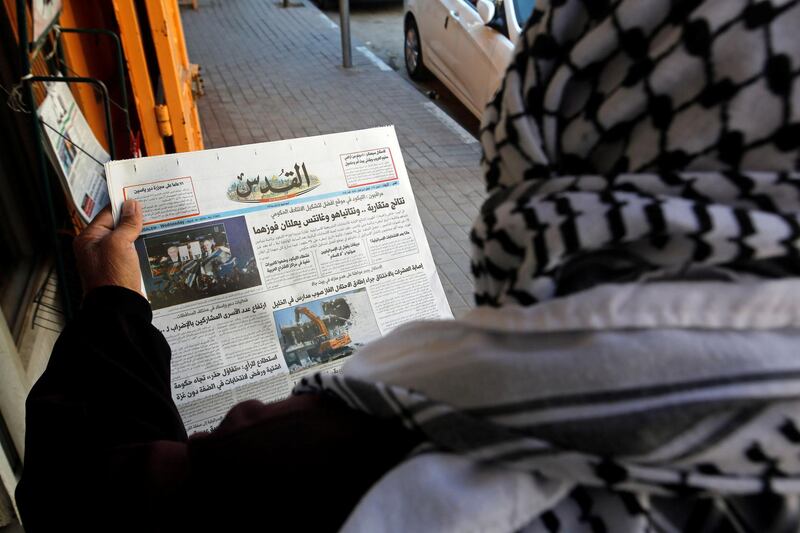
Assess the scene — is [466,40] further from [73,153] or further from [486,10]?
Answer: [73,153]

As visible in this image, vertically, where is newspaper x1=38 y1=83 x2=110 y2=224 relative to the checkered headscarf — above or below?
above

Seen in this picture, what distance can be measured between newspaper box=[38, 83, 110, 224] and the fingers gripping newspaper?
58mm

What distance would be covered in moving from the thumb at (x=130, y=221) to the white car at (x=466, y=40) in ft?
9.92

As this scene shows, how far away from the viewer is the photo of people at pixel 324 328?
1334 mm

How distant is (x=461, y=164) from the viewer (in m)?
4.49

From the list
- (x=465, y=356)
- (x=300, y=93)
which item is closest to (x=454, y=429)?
(x=465, y=356)

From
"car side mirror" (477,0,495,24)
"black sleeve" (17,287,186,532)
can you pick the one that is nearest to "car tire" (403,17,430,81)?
"car side mirror" (477,0,495,24)

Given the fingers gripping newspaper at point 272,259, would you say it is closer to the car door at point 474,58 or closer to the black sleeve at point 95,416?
the black sleeve at point 95,416

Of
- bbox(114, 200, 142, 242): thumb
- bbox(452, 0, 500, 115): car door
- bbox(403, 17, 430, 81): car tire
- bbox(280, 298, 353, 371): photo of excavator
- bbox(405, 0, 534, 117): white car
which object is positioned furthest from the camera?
bbox(403, 17, 430, 81): car tire

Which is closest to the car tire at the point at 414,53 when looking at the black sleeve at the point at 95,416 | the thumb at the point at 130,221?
the thumb at the point at 130,221

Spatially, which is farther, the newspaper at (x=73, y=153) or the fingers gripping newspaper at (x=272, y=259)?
the fingers gripping newspaper at (x=272, y=259)

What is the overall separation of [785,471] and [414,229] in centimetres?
114

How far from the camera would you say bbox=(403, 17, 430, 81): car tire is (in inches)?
242

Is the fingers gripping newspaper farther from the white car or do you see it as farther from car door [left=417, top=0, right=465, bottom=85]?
car door [left=417, top=0, right=465, bottom=85]
